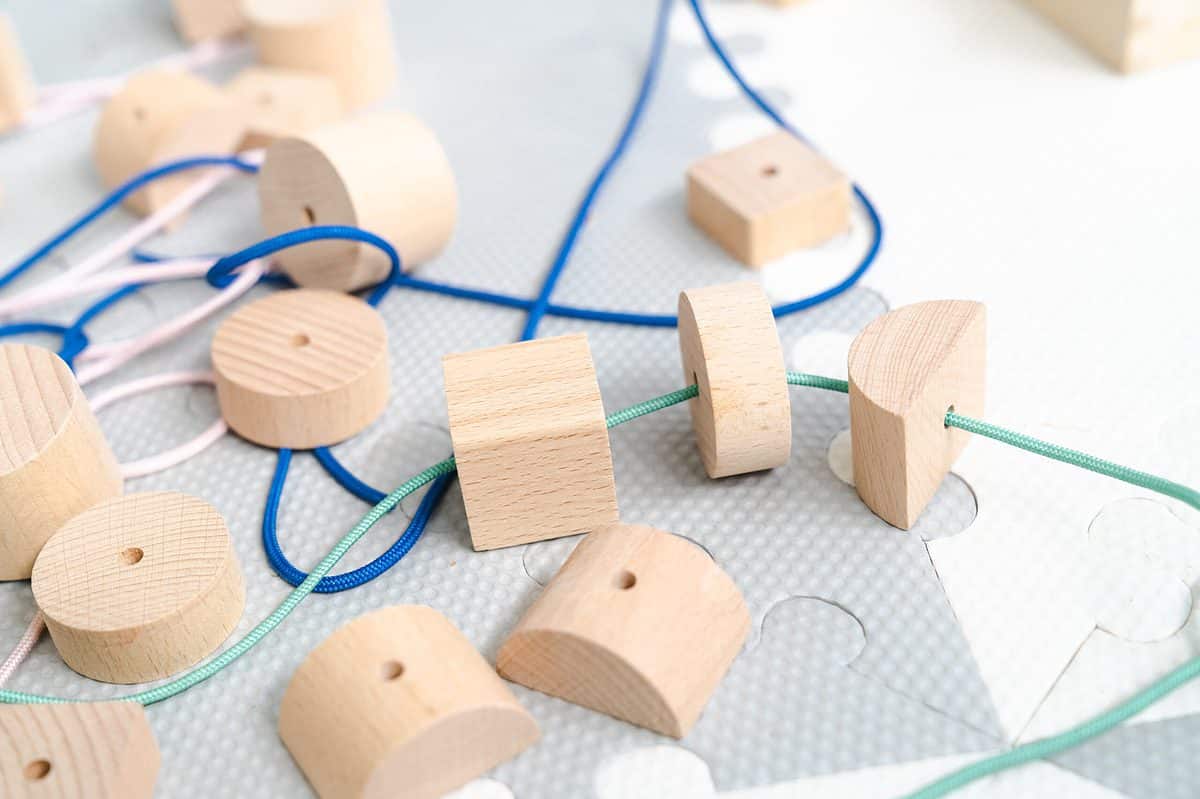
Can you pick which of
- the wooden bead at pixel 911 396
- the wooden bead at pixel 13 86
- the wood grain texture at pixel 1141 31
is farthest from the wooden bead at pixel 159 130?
the wood grain texture at pixel 1141 31

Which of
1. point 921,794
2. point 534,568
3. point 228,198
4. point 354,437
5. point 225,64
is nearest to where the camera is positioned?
point 921,794

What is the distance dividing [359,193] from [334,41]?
313 mm

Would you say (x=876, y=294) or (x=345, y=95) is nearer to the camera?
(x=876, y=294)

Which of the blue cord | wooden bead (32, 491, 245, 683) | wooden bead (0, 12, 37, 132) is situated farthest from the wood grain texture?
wooden bead (0, 12, 37, 132)

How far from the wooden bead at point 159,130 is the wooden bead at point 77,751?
0.55 m

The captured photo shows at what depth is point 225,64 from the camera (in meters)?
1.33

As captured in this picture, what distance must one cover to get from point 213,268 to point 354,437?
18 cm

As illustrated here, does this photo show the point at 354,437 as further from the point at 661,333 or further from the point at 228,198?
the point at 228,198

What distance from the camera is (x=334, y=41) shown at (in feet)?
3.91

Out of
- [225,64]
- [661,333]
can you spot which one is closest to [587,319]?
[661,333]

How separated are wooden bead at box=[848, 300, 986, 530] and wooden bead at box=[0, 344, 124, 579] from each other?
0.49 m

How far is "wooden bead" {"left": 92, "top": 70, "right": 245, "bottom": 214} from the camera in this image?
1.11 m

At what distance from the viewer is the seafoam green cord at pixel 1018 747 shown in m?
0.67

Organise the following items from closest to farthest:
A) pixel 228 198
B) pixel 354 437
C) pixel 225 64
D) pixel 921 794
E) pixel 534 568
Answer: pixel 921 794 < pixel 534 568 < pixel 354 437 < pixel 228 198 < pixel 225 64
